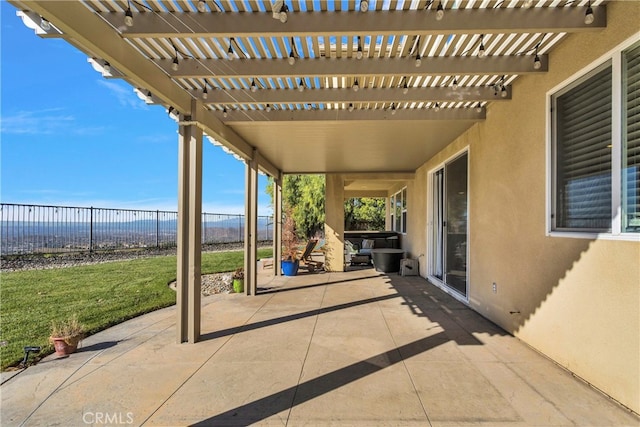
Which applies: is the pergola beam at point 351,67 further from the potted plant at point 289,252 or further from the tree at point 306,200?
the tree at point 306,200

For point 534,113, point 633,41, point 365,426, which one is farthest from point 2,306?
point 633,41

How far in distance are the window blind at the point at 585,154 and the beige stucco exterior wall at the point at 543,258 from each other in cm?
16

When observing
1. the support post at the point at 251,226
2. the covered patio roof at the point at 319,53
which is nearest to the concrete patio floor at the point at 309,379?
the support post at the point at 251,226

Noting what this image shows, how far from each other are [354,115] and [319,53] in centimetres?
158

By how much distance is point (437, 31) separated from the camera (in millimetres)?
2666

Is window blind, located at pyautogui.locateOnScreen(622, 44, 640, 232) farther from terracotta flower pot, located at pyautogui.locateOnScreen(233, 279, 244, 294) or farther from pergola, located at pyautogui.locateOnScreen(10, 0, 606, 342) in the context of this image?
terracotta flower pot, located at pyautogui.locateOnScreen(233, 279, 244, 294)

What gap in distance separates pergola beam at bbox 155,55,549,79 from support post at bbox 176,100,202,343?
2.11ft

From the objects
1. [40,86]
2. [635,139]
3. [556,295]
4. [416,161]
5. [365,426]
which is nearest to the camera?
[365,426]

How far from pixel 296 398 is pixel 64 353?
8.47 ft

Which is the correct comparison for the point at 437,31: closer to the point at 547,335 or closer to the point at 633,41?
the point at 633,41

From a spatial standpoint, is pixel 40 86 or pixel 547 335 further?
pixel 40 86

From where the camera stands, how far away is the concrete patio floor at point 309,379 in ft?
7.72

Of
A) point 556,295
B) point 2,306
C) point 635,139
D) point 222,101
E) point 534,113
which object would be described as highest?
point 222,101

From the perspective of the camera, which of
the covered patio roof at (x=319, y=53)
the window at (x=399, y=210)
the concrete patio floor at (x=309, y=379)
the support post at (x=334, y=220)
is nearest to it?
the concrete patio floor at (x=309, y=379)
